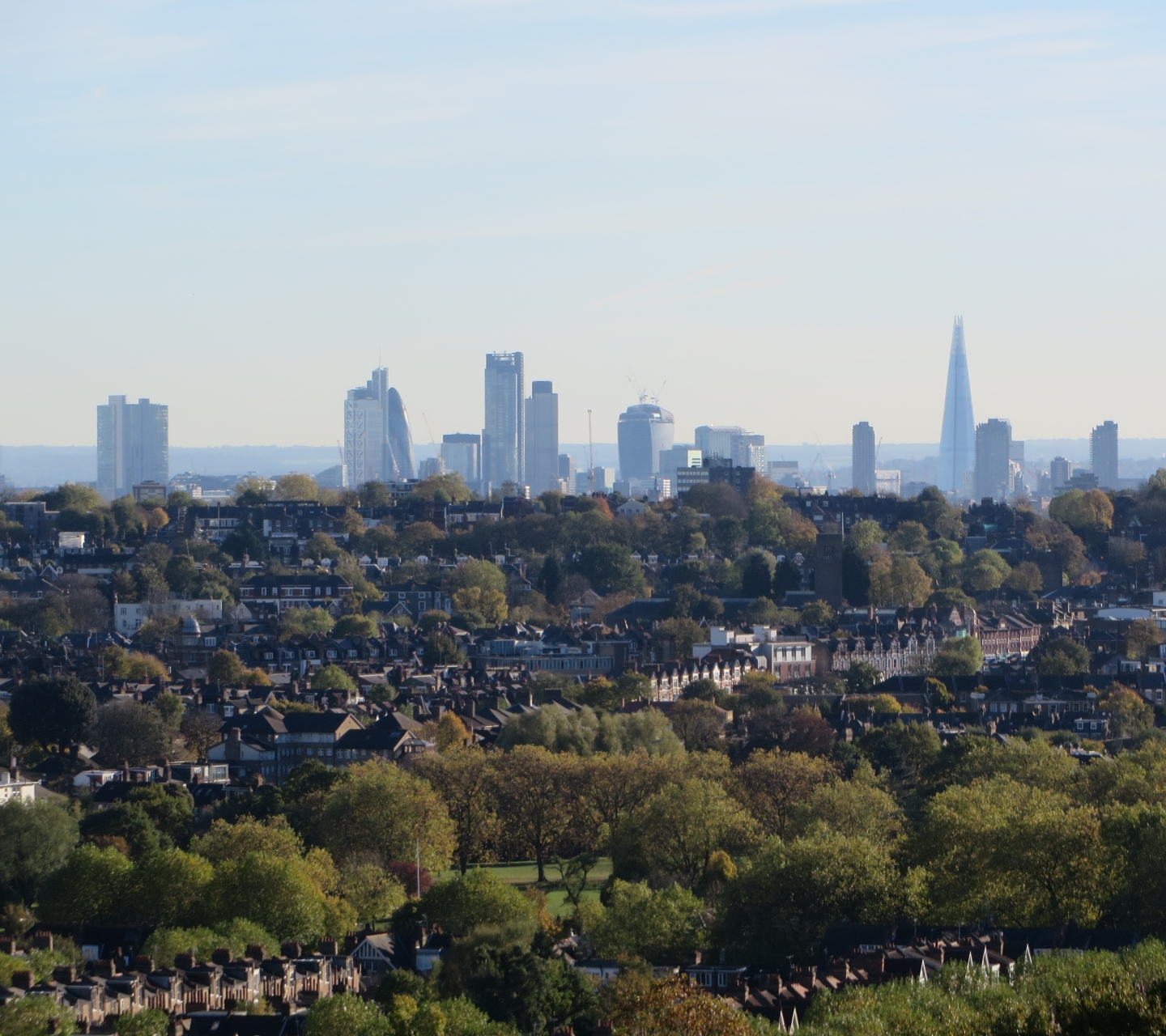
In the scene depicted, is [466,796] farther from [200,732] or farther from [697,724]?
[200,732]

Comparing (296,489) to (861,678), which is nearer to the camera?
(861,678)

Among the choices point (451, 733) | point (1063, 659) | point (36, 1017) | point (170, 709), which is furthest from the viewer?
point (1063, 659)

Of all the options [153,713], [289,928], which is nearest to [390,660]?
[153,713]

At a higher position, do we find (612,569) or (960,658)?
(612,569)

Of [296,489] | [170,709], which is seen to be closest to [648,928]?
[170,709]

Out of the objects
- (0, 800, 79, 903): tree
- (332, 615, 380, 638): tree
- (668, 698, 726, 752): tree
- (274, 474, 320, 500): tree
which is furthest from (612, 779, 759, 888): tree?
(274, 474, 320, 500): tree

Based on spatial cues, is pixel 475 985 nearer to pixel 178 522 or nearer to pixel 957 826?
pixel 957 826

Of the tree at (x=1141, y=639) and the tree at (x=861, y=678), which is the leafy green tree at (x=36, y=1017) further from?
the tree at (x=1141, y=639)
